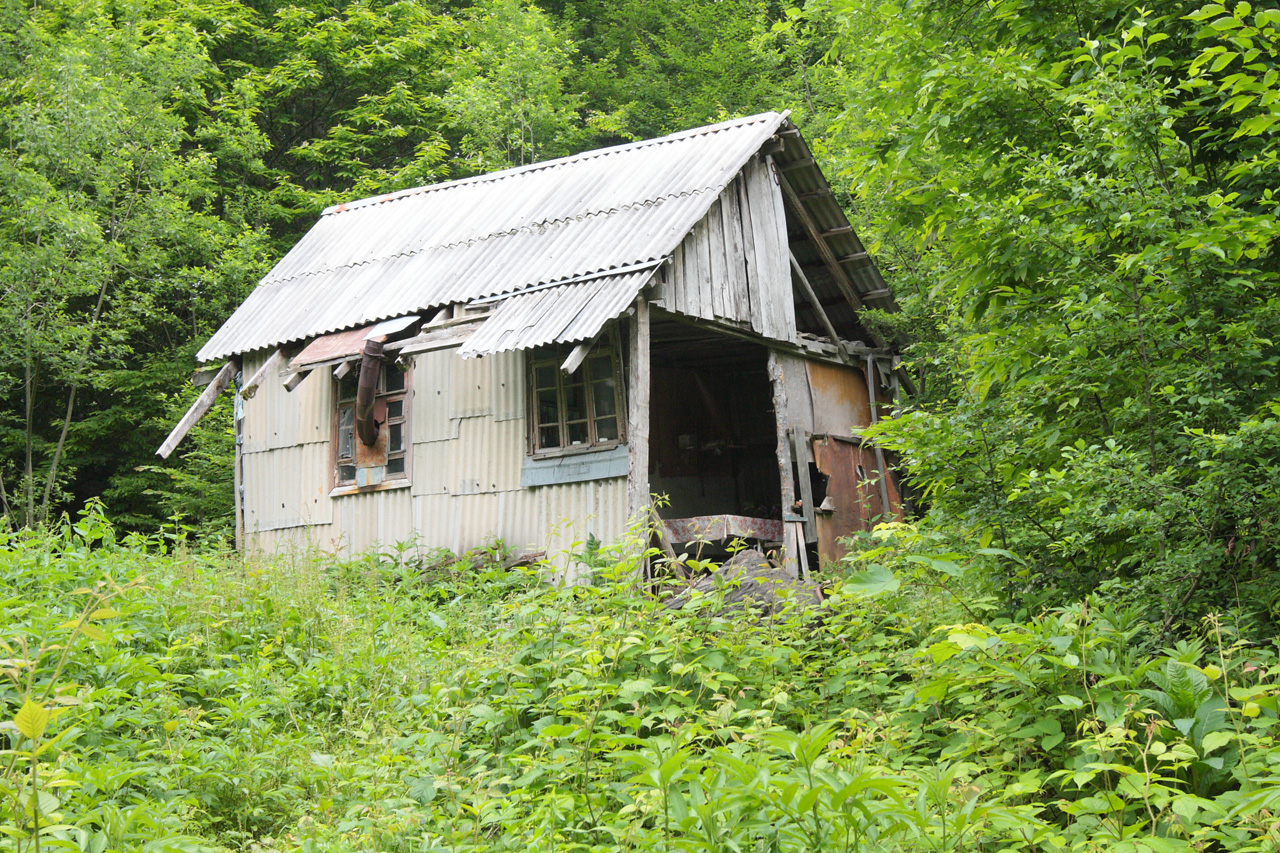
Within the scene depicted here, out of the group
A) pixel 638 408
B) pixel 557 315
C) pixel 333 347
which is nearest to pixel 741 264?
pixel 638 408

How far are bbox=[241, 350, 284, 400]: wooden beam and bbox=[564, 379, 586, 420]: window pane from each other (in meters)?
3.62

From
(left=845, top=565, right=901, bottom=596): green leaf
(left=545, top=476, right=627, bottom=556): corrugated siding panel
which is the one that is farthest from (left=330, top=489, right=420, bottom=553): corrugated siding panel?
(left=845, top=565, right=901, bottom=596): green leaf

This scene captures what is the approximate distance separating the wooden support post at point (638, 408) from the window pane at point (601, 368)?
3.04ft

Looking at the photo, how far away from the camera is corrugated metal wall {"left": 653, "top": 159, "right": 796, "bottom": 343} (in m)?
10.3

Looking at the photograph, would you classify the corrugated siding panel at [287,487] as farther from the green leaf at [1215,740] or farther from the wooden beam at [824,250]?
the green leaf at [1215,740]

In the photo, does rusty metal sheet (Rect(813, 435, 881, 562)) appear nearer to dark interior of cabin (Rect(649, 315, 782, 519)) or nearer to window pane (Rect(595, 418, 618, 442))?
dark interior of cabin (Rect(649, 315, 782, 519))

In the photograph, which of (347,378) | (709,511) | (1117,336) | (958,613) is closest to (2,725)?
(958,613)

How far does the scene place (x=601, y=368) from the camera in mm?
10688

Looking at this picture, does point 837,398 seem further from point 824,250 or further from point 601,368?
point 601,368

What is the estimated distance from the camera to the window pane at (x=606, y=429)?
10.4m

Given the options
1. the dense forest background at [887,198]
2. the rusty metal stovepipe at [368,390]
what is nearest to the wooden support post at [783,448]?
the dense forest background at [887,198]

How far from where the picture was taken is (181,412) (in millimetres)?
17594

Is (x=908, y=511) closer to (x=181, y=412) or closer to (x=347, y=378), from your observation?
(x=347, y=378)

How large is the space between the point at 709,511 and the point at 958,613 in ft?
31.8
